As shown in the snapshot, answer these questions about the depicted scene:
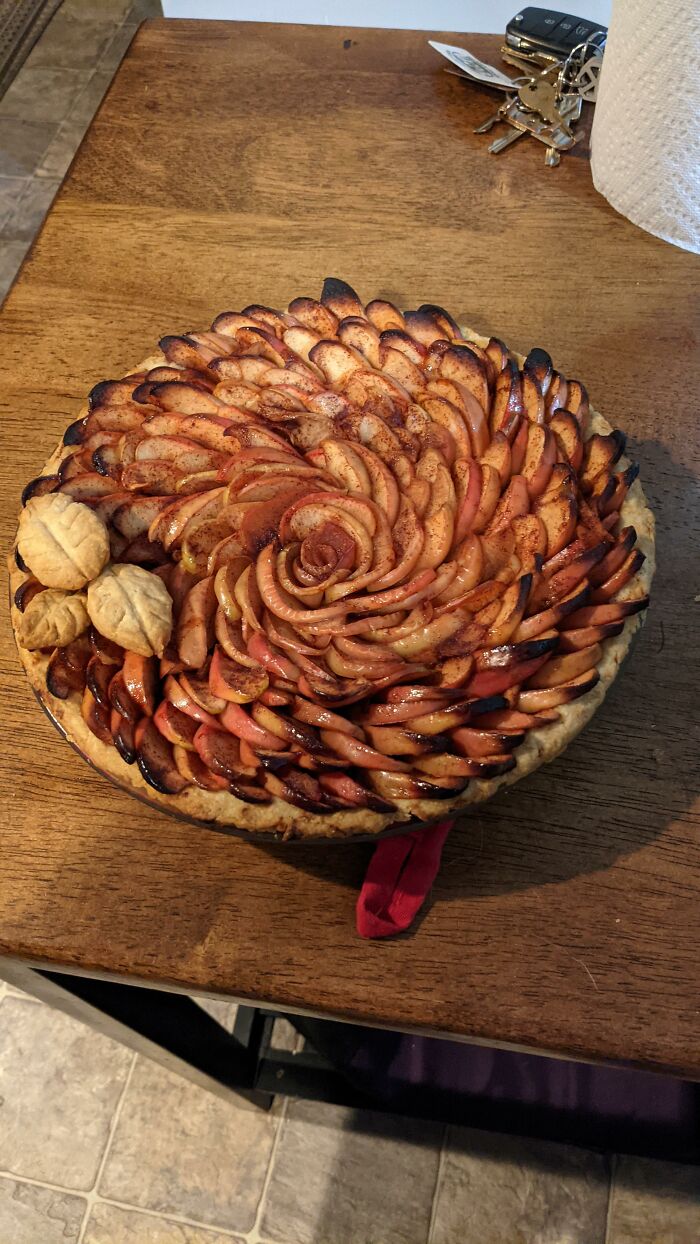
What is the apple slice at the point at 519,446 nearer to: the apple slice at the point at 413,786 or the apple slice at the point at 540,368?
the apple slice at the point at 540,368

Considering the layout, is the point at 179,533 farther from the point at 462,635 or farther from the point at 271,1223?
the point at 271,1223

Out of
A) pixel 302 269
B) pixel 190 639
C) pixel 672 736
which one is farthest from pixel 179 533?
pixel 302 269

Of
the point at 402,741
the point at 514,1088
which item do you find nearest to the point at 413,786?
the point at 402,741

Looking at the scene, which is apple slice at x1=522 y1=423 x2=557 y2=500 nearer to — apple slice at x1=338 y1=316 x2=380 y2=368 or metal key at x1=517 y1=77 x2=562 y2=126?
apple slice at x1=338 y1=316 x2=380 y2=368

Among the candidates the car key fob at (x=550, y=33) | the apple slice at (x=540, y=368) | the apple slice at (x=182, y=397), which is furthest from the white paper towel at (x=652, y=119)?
the apple slice at (x=182, y=397)

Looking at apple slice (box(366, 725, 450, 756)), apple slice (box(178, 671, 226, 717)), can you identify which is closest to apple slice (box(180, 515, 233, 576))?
apple slice (box(178, 671, 226, 717))
